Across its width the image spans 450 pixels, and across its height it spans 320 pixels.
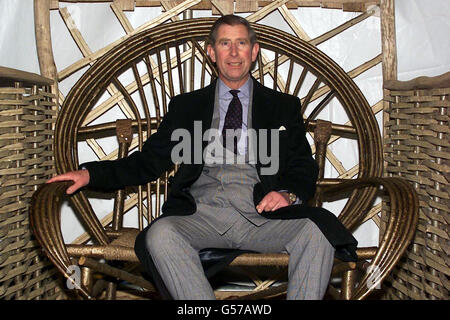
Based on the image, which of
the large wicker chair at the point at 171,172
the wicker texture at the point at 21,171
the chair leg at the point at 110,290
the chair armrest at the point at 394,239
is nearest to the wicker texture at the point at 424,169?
the large wicker chair at the point at 171,172

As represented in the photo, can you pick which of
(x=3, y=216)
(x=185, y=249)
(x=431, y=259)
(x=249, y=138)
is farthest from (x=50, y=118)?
(x=431, y=259)

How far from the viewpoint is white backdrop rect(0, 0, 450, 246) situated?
2.25 meters

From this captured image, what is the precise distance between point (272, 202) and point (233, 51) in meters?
0.50

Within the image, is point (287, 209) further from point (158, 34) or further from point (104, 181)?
point (158, 34)

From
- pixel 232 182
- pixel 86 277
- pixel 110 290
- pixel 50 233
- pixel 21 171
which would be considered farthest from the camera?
pixel 110 290

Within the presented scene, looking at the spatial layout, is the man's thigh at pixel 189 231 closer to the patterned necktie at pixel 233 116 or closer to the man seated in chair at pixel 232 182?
the man seated in chair at pixel 232 182

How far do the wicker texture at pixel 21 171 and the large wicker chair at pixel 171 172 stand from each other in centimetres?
12

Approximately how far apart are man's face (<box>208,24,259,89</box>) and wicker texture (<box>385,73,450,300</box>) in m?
0.58

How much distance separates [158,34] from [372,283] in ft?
3.68

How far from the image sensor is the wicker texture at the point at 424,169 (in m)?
1.86

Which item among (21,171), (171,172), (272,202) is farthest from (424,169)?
(21,171)

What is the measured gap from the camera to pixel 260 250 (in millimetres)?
1696

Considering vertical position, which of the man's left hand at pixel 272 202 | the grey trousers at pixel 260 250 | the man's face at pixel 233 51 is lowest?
the grey trousers at pixel 260 250

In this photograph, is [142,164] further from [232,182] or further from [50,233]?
[50,233]
